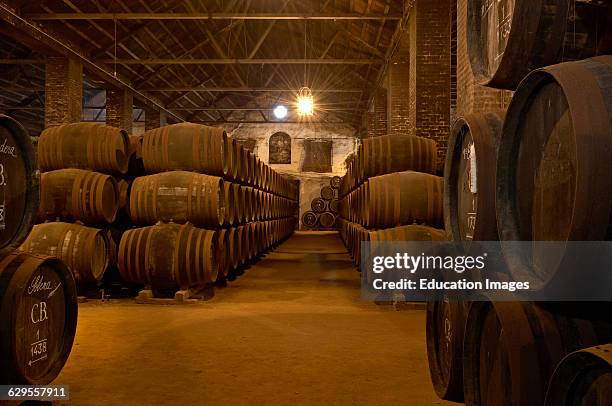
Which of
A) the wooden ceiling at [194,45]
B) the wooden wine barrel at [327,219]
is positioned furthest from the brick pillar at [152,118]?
the wooden wine barrel at [327,219]

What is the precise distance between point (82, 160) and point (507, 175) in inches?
242

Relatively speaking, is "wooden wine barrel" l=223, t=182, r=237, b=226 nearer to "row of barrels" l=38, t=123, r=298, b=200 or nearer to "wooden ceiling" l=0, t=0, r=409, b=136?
"row of barrels" l=38, t=123, r=298, b=200

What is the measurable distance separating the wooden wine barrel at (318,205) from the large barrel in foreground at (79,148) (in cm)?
1832

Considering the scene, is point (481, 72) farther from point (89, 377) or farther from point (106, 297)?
point (106, 297)

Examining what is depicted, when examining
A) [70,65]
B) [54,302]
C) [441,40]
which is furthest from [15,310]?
[70,65]

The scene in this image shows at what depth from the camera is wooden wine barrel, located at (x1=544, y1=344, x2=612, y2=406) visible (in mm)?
1216

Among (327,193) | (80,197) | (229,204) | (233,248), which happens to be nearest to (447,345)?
(80,197)

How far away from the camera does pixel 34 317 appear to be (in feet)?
9.22

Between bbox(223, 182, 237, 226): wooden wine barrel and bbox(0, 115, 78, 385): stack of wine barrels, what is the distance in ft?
13.4

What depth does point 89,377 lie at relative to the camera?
350cm

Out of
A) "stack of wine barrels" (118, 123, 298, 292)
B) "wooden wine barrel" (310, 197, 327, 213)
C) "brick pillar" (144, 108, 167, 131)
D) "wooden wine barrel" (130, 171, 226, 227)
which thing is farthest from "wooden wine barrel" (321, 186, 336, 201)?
"wooden wine barrel" (130, 171, 226, 227)

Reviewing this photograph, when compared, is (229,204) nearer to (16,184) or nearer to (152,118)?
(16,184)

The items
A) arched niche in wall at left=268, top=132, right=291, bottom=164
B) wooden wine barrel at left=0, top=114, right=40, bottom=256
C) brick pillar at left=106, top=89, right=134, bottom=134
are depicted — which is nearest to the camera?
wooden wine barrel at left=0, top=114, right=40, bottom=256

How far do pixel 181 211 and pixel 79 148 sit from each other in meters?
1.66
